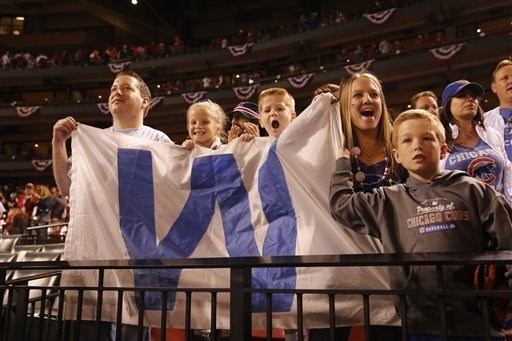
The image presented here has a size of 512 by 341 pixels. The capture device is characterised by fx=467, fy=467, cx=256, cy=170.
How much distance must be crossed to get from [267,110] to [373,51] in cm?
1804

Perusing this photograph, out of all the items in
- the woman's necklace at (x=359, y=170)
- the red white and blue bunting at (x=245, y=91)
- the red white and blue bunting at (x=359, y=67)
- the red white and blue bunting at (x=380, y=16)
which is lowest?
the woman's necklace at (x=359, y=170)

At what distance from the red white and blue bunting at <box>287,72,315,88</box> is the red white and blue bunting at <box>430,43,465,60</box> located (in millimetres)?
5378

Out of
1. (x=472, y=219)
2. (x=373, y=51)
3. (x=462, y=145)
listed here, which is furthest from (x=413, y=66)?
(x=472, y=219)

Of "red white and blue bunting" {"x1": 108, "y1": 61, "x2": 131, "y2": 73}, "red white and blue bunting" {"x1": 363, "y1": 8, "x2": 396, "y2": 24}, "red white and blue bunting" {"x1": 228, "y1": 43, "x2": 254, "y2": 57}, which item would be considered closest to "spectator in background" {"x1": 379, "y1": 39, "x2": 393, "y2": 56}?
"red white and blue bunting" {"x1": 363, "y1": 8, "x2": 396, "y2": 24}

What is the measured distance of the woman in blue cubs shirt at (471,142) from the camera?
2809mm

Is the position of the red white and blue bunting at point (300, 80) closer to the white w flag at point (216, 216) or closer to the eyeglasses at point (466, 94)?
the eyeglasses at point (466, 94)

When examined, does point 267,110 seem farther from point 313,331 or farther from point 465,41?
point 465,41

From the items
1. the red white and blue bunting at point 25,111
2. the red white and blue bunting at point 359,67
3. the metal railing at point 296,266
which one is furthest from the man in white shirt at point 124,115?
the red white and blue bunting at point 25,111

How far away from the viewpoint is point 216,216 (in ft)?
8.29

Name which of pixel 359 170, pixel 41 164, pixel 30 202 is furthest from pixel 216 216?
pixel 41 164

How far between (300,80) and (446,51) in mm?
6277

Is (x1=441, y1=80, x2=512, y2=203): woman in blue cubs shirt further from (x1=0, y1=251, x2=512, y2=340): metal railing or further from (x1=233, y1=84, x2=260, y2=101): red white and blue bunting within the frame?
(x1=233, y1=84, x2=260, y2=101): red white and blue bunting

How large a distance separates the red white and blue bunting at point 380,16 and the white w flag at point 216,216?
60.4 ft

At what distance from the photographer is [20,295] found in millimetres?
2160
